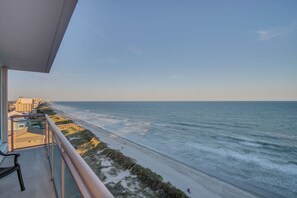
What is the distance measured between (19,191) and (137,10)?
51.2 ft

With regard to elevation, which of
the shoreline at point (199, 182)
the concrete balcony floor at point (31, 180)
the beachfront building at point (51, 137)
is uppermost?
the beachfront building at point (51, 137)

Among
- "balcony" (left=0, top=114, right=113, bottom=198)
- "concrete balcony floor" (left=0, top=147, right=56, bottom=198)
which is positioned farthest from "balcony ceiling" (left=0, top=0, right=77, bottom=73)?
"concrete balcony floor" (left=0, top=147, right=56, bottom=198)

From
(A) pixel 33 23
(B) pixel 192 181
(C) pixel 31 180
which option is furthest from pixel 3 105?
(B) pixel 192 181

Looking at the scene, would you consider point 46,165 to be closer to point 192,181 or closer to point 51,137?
point 51,137

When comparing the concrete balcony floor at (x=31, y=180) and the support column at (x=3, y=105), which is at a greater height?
the support column at (x=3, y=105)

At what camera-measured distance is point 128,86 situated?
38531mm

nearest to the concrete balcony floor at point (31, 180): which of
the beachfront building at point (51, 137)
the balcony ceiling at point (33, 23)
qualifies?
the beachfront building at point (51, 137)

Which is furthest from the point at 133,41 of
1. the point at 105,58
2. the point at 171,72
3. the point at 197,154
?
the point at 197,154

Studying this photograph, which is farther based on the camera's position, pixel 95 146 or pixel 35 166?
pixel 95 146

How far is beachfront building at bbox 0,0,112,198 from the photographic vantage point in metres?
0.65

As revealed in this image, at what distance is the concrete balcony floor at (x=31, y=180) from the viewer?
185 centimetres

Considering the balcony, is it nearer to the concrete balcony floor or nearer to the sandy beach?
the concrete balcony floor

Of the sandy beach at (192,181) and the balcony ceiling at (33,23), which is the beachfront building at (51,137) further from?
the sandy beach at (192,181)

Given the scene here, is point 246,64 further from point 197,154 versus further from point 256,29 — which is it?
point 197,154
